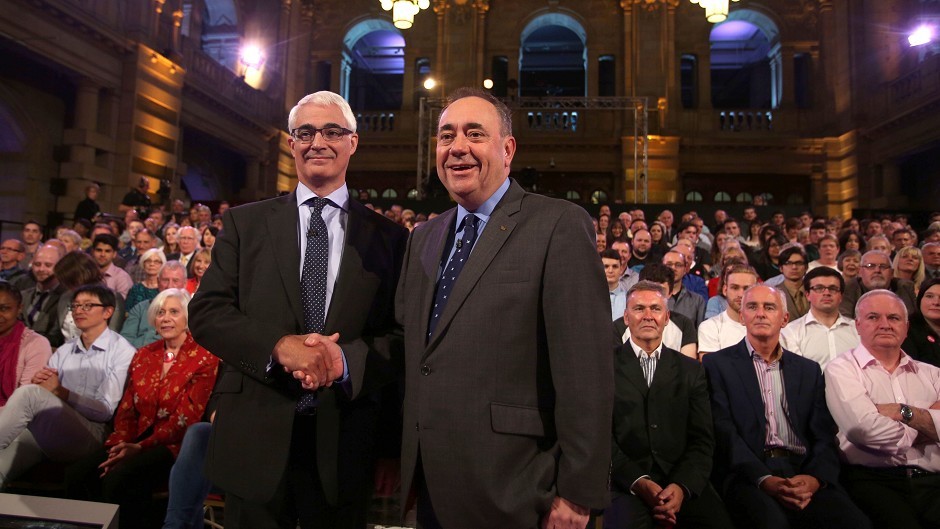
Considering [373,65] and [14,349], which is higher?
[373,65]

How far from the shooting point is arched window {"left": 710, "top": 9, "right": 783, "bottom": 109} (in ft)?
55.4

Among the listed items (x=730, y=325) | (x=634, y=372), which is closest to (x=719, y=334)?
(x=730, y=325)

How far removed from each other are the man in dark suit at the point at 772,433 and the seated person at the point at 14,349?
3668mm

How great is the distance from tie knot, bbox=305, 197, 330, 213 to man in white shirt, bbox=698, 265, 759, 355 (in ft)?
9.39

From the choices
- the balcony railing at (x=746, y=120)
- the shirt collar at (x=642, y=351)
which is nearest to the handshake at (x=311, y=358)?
the shirt collar at (x=642, y=351)

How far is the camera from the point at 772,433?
116 inches

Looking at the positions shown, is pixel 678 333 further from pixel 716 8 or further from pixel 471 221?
pixel 716 8

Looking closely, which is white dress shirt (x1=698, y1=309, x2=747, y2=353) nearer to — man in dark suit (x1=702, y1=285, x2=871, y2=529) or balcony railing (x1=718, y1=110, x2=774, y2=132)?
man in dark suit (x1=702, y1=285, x2=871, y2=529)

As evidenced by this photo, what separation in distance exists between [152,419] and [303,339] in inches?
76.4

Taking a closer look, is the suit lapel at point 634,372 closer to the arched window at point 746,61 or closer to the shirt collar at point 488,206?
the shirt collar at point 488,206

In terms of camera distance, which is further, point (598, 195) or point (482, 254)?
point (598, 195)

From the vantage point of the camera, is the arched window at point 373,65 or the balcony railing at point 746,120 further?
the arched window at point 373,65

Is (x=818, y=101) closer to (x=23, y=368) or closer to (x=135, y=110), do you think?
(x=135, y=110)

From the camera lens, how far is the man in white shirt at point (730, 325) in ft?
12.8
